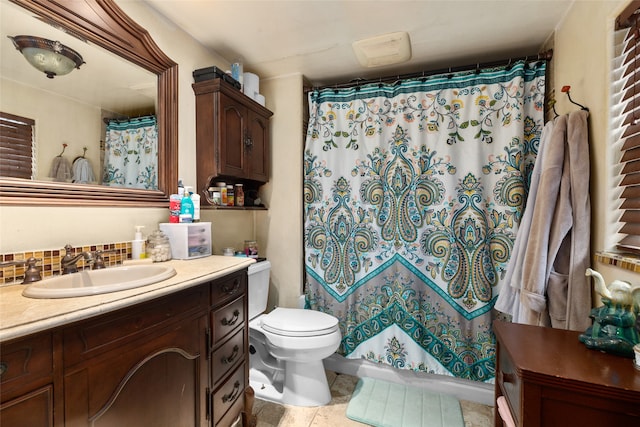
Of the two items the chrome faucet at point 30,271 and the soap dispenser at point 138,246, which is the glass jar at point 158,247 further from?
the chrome faucet at point 30,271

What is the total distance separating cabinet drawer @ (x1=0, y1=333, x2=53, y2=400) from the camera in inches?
22.7

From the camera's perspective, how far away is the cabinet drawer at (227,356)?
117 centimetres

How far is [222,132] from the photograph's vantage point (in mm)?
1653

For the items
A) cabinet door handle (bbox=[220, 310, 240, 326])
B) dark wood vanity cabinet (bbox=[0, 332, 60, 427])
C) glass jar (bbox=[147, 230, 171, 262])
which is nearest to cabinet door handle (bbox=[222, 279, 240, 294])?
cabinet door handle (bbox=[220, 310, 240, 326])

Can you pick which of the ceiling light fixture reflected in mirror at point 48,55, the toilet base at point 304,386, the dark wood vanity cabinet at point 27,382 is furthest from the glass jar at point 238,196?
the dark wood vanity cabinet at point 27,382

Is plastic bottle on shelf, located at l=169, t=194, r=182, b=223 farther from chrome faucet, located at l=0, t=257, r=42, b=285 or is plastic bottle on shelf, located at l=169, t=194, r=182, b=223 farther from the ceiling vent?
the ceiling vent

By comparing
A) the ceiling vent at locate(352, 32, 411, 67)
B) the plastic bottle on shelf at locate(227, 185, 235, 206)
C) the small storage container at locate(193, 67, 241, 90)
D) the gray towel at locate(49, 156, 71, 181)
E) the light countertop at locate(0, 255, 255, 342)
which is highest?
the ceiling vent at locate(352, 32, 411, 67)

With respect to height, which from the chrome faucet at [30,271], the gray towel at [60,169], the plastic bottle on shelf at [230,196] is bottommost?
the chrome faucet at [30,271]

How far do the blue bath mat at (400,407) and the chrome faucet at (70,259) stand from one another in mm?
1571

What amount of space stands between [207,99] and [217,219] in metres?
0.75

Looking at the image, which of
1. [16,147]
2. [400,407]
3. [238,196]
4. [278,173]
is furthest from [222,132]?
[400,407]

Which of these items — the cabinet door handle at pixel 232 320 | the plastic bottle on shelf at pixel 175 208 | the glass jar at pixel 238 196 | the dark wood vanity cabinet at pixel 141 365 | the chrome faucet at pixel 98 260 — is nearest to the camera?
the dark wood vanity cabinet at pixel 141 365

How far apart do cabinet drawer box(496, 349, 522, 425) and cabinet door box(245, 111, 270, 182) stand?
1649 millimetres

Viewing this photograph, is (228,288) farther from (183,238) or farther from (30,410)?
(30,410)
